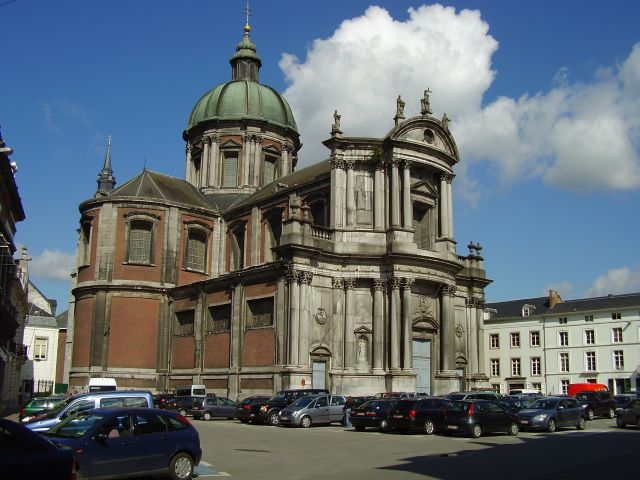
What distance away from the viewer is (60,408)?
17.9 m

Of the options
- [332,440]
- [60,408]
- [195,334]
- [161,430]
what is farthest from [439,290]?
[161,430]

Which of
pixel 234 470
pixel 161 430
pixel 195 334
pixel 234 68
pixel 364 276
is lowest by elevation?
pixel 234 470

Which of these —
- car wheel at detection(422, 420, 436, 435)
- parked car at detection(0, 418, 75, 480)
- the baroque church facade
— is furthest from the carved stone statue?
parked car at detection(0, 418, 75, 480)

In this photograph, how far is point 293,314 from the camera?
3769 centimetres

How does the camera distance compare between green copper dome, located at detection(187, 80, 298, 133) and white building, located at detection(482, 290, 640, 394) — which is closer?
green copper dome, located at detection(187, 80, 298, 133)

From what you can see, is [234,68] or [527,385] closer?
[234,68]

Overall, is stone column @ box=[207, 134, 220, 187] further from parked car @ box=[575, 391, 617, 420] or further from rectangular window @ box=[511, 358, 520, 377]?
rectangular window @ box=[511, 358, 520, 377]

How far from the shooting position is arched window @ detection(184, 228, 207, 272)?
5134cm

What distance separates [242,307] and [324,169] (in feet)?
33.7

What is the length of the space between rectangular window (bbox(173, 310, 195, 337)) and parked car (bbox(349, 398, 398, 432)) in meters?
22.3

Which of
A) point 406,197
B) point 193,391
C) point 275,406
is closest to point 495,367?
point 406,197

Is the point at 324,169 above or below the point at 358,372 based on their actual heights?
above

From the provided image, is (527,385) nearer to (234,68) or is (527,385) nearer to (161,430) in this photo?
(234,68)

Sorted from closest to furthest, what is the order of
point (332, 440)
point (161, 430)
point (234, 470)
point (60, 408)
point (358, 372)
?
point (161, 430), point (234, 470), point (60, 408), point (332, 440), point (358, 372)
